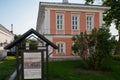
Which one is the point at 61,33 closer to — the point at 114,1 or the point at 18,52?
the point at 114,1

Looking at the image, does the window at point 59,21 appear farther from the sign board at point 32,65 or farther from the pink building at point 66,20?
the sign board at point 32,65

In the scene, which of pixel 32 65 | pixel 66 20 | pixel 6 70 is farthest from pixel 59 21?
pixel 32 65

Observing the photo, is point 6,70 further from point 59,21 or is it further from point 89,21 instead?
point 89,21

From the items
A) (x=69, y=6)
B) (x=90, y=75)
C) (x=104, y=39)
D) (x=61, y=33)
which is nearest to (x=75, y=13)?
(x=69, y=6)

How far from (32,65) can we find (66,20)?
69.9 feet

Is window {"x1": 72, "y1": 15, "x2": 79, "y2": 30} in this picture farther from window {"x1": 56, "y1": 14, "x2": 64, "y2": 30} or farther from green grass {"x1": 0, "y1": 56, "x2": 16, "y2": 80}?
green grass {"x1": 0, "y1": 56, "x2": 16, "y2": 80}

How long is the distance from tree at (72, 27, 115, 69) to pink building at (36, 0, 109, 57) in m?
9.42

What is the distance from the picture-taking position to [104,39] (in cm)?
1848

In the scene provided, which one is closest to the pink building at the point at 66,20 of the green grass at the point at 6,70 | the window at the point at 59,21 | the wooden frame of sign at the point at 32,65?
the window at the point at 59,21

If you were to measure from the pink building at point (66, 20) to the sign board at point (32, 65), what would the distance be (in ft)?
64.7

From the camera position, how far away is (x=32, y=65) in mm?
8695

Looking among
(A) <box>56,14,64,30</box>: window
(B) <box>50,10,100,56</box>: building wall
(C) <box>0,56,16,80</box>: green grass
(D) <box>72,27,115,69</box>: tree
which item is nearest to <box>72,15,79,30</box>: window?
(B) <box>50,10,100,56</box>: building wall

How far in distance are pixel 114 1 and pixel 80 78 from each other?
23808 mm

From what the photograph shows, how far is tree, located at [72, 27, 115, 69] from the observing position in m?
18.3
